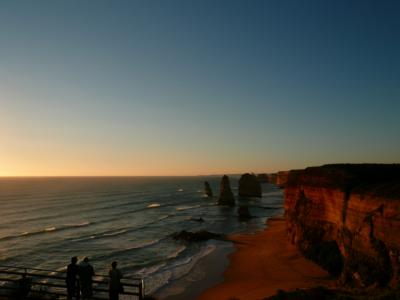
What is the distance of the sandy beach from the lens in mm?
24078

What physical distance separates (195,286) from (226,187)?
64.3 metres

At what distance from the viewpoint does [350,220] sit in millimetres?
24141

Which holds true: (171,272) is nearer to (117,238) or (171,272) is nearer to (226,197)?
(117,238)

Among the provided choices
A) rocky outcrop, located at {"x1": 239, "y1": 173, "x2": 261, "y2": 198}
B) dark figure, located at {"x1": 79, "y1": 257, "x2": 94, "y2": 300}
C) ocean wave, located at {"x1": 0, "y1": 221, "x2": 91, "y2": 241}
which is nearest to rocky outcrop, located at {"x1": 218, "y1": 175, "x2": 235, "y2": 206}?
rocky outcrop, located at {"x1": 239, "y1": 173, "x2": 261, "y2": 198}

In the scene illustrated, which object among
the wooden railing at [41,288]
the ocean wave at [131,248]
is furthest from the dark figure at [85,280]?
the ocean wave at [131,248]

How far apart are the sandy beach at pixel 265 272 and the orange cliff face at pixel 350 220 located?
1.31 metres

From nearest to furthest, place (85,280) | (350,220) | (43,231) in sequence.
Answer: (85,280) < (350,220) < (43,231)

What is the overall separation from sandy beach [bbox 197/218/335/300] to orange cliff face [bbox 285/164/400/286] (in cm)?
131

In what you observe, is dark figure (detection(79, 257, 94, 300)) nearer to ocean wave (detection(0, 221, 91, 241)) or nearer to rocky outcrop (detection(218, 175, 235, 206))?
ocean wave (detection(0, 221, 91, 241))

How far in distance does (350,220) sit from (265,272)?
873cm

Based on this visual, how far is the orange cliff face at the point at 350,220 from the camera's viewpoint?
1970 cm

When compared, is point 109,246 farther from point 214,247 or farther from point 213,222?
point 213,222

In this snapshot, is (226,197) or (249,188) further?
(249,188)

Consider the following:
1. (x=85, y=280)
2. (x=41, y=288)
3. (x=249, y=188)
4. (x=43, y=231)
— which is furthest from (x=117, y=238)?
(x=249, y=188)
